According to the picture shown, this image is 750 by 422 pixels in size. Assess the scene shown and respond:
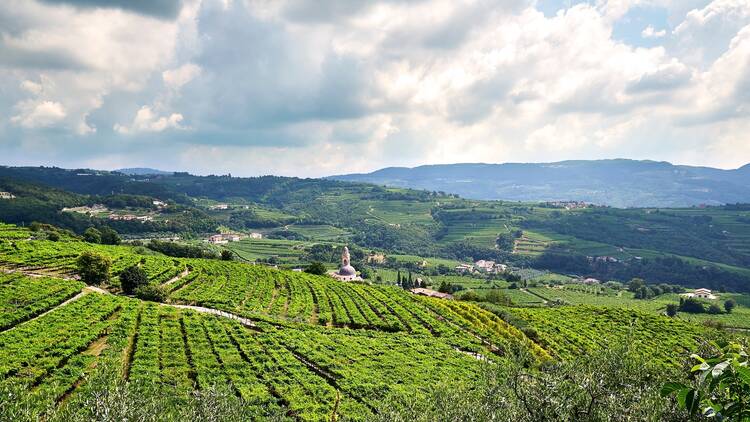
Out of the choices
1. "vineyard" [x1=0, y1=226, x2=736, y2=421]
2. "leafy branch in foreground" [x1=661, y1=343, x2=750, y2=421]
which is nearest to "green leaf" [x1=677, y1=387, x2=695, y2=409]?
"leafy branch in foreground" [x1=661, y1=343, x2=750, y2=421]

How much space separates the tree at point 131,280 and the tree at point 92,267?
9.91 ft

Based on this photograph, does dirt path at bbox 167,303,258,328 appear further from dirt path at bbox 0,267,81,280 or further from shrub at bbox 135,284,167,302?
dirt path at bbox 0,267,81,280

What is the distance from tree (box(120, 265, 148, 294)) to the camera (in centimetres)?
6097

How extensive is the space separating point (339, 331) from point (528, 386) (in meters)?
38.4

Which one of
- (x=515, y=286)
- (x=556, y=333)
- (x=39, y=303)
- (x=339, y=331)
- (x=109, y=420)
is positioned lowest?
(x=515, y=286)

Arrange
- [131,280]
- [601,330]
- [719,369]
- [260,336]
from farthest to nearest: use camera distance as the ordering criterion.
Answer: [601,330], [131,280], [260,336], [719,369]

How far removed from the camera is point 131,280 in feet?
200

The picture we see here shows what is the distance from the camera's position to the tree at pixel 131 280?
200ft

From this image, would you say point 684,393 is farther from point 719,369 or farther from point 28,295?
point 28,295

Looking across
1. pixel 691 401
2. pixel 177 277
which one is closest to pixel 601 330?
pixel 177 277

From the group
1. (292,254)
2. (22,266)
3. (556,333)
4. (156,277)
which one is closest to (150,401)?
(156,277)

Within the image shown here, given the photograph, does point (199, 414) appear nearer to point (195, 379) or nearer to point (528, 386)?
point (528, 386)

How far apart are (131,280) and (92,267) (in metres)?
5.69

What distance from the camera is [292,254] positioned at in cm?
18888
